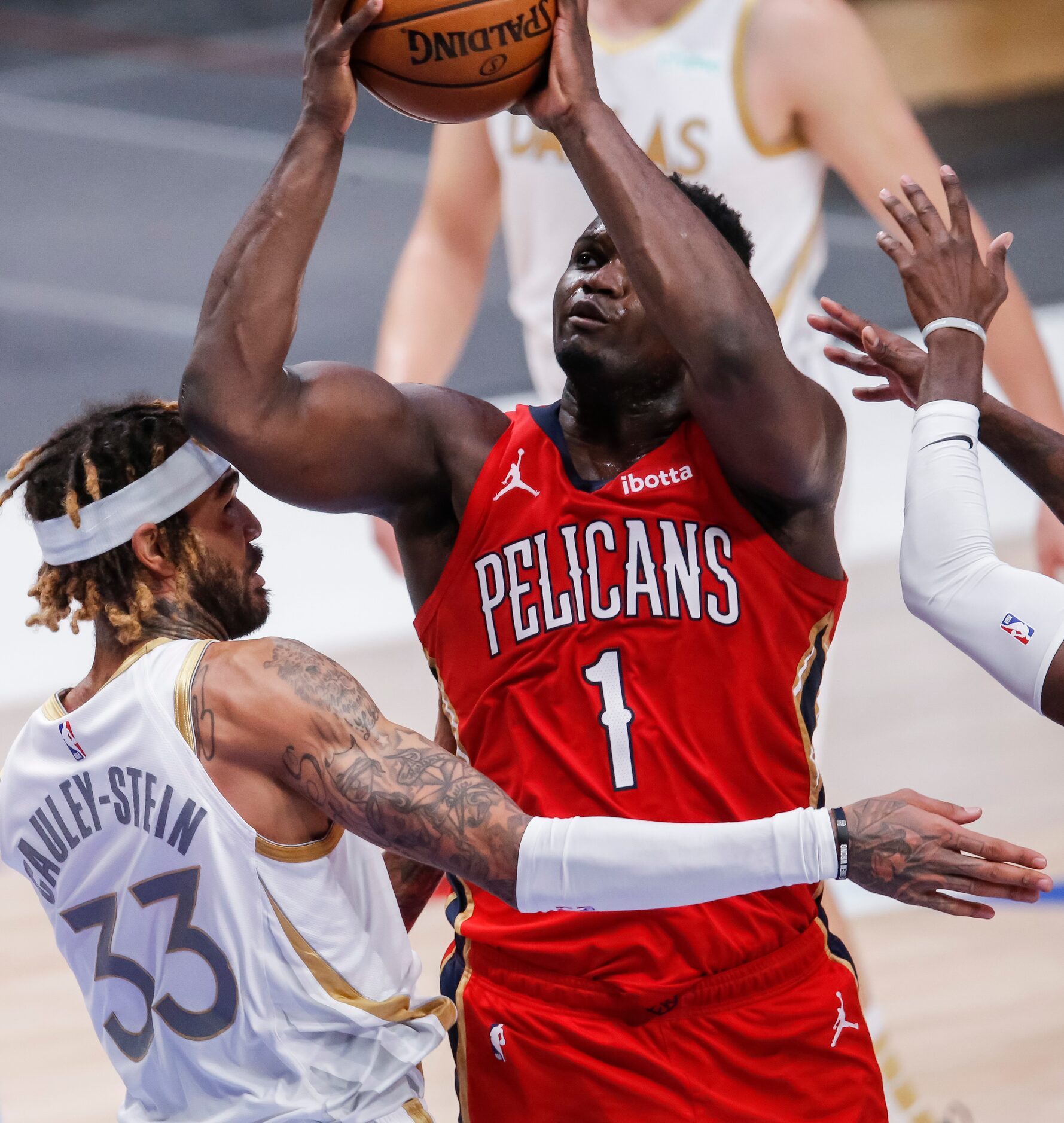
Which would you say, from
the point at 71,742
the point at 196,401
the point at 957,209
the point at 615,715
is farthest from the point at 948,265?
the point at 71,742

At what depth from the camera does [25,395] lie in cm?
1010

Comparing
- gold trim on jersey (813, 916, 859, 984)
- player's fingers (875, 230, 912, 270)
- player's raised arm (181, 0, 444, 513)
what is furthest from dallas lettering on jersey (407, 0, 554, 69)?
gold trim on jersey (813, 916, 859, 984)

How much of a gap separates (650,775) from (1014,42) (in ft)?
48.1

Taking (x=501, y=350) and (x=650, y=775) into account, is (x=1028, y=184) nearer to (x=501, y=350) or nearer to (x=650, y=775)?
(x=501, y=350)

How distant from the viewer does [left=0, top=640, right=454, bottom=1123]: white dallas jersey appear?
258 cm

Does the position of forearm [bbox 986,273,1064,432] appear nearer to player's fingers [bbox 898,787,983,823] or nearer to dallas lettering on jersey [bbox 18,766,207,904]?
player's fingers [bbox 898,787,983,823]

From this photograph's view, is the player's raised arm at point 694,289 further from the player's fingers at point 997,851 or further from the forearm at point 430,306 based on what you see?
the forearm at point 430,306

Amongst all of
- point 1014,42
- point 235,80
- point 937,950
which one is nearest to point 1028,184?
point 1014,42

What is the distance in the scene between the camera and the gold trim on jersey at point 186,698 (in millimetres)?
2562

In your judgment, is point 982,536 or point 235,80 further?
Result: point 235,80

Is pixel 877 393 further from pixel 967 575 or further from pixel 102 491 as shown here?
pixel 102 491

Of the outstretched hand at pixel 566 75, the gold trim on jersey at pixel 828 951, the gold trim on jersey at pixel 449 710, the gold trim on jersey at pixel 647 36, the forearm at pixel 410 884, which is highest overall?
the outstretched hand at pixel 566 75

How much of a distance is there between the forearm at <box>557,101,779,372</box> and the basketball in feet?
0.44

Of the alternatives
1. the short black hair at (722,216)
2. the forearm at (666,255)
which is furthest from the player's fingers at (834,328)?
the forearm at (666,255)
